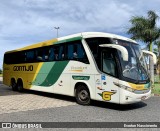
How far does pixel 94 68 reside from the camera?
11422 millimetres

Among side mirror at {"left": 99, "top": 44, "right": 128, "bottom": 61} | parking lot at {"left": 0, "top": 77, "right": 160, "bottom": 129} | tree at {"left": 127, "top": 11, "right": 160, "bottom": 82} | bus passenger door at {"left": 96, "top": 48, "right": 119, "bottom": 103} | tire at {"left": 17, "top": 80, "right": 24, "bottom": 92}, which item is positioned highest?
tree at {"left": 127, "top": 11, "right": 160, "bottom": 82}

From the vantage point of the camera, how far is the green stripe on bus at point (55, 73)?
44.2 feet

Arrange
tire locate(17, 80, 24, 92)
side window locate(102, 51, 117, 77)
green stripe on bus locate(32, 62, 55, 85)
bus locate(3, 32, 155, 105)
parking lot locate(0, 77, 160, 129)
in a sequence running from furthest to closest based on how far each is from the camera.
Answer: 1. tire locate(17, 80, 24, 92)
2. green stripe on bus locate(32, 62, 55, 85)
3. side window locate(102, 51, 117, 77)
4. bus locate(3, 32, 155, 105)
5. parking lot locate(0, 77, 160, 129)

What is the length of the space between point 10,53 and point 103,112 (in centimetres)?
1182

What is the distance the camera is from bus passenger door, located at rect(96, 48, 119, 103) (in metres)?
10.5

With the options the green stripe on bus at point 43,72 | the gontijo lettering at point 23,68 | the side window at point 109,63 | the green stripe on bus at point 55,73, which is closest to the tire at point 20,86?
the gontijo lettering at point 23,68

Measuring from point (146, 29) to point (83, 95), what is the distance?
17293 millimetres

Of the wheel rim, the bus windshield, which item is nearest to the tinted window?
the wheel rim

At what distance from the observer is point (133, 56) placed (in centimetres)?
1109

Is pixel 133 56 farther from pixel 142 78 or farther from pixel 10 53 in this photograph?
pixel 10 53

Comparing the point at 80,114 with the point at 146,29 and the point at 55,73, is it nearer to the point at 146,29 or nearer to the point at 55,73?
the point at 55,73

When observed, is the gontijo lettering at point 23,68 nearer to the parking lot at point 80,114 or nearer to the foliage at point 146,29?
the parking lot at point 80,114

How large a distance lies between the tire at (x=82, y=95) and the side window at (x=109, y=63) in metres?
1.53

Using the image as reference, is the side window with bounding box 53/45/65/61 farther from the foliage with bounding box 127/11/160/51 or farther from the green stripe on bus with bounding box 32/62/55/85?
the foliage with bounding box 127/11/160/51
